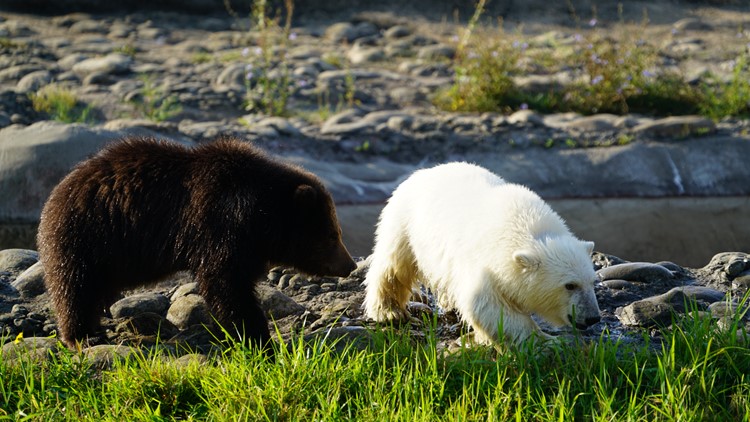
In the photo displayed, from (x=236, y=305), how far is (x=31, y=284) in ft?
6.57

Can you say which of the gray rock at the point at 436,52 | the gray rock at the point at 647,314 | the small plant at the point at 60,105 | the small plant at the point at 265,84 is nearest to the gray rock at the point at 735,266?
the gray rock at the point at 647,314

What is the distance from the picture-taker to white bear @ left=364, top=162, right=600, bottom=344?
17.1 ft

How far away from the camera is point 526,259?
16.9 feet

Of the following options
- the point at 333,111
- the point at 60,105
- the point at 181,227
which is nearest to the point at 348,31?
the point at 333,111

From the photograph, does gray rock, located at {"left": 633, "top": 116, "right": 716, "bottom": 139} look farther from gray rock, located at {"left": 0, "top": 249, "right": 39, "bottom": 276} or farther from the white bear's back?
gray rock, located at {"left": 0, "top": 249, "right": 39, "bottom": 276}

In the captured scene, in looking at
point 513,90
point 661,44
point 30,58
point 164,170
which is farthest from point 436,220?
point 661,44

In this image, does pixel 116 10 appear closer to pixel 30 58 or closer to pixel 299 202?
pixel 30 58

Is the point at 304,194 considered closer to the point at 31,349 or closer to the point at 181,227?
the point at 181,227

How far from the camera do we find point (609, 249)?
9539mm

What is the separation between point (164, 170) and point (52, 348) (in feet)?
3.67

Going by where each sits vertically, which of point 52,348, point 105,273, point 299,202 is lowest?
point 52,348

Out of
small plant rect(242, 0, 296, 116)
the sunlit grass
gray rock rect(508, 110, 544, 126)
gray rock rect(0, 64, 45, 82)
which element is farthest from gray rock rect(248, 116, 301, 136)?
the sunlit grass

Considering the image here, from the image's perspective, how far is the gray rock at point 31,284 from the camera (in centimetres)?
662

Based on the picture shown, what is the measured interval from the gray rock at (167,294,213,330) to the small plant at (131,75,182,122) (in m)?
5.50
